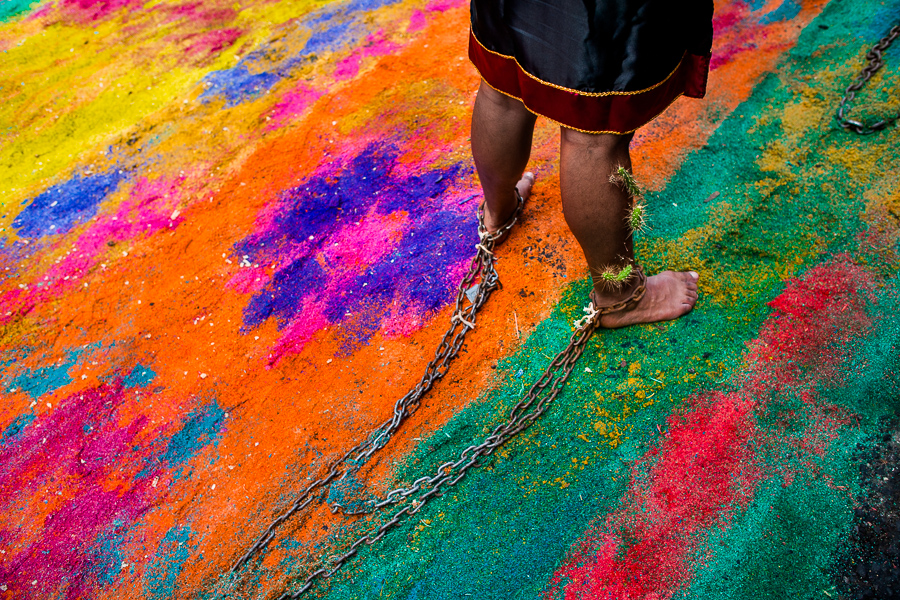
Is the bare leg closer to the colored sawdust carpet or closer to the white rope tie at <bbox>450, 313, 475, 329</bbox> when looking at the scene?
the colored sawdust carpet

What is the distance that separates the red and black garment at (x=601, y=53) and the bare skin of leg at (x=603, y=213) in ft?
0.27

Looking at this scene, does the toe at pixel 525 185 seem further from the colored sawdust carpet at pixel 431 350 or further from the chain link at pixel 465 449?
the chain link at pixel 465 449

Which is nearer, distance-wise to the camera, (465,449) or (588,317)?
(465,449)

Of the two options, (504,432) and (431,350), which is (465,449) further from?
(431,350)

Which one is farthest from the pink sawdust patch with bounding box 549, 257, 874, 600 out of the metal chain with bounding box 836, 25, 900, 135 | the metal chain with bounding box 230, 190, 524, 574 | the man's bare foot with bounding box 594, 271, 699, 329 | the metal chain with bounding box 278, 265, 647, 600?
the metal chain with bounding box 836, 25, 900, 135

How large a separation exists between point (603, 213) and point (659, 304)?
60cm

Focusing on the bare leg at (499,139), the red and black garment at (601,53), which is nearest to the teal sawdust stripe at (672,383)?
the bare leg at (499,139)

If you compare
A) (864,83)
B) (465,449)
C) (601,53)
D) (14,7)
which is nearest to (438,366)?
(465,449)

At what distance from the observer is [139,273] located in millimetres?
2787

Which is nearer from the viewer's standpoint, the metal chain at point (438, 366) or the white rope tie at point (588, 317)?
the metal chain at point (438, 366)

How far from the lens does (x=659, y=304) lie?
216 centimetres

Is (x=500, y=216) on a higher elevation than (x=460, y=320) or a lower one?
higher

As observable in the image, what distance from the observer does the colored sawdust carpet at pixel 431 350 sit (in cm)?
174

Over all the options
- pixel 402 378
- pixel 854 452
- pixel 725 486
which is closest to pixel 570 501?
pixel 725 486
